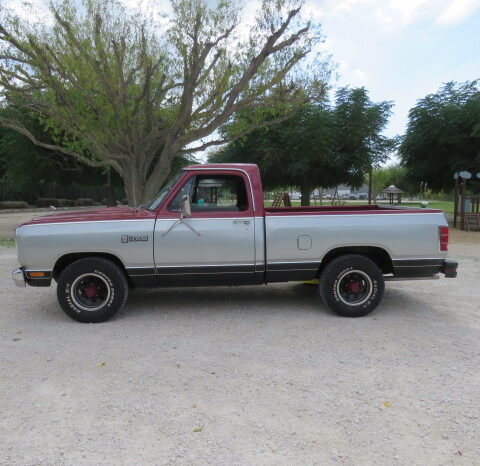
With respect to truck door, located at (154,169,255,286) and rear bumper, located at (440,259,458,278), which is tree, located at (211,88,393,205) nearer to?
truck door, located at (154,169,255,286)

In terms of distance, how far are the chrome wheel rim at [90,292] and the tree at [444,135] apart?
58.9 ft

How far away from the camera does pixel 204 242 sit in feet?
17.9

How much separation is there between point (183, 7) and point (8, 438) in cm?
1240

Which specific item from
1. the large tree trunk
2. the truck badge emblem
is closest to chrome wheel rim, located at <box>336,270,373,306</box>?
the truck badge emblem

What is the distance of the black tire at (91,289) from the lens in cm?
532

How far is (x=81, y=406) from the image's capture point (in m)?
3.37

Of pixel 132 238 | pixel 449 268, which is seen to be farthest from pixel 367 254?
pixel 132 238

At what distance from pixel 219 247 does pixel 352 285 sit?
1.81 metres

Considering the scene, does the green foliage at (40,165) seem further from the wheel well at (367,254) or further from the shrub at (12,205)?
the wheel well at (367,254)

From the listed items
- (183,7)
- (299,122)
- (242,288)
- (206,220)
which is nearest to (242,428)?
(206,220)

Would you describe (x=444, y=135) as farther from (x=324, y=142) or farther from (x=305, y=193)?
(x=305, y=193)

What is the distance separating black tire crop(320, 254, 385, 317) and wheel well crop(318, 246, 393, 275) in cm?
12

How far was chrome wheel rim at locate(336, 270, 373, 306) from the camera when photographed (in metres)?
5.65

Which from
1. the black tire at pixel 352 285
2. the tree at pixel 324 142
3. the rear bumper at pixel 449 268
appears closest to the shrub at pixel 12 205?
the tree at pixel 324 142
